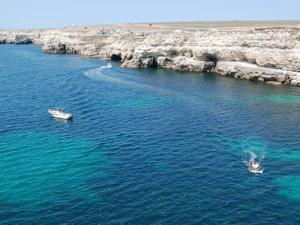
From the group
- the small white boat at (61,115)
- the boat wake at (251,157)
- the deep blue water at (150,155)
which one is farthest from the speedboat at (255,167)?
the small white boat at (61,115)

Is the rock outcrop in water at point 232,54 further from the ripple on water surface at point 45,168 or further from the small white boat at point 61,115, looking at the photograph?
the ripple on water surface at point 45,168

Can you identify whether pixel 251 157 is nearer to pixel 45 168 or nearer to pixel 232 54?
pixel 45 168

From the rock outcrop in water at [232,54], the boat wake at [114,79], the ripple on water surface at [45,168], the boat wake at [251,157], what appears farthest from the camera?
the rock outcrop in water at [232,54]

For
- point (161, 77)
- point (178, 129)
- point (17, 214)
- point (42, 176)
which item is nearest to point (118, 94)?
point (161, 77)

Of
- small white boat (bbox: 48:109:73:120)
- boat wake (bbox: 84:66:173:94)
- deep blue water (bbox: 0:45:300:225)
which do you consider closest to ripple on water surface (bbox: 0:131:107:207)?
deep blue water (bbox: 0:45:300:225)

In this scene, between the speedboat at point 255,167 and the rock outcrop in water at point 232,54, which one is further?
the rock outcrop in water at point 232,54

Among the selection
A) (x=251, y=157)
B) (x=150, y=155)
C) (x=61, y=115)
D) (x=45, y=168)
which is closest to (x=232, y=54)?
(x=61, y=115)
